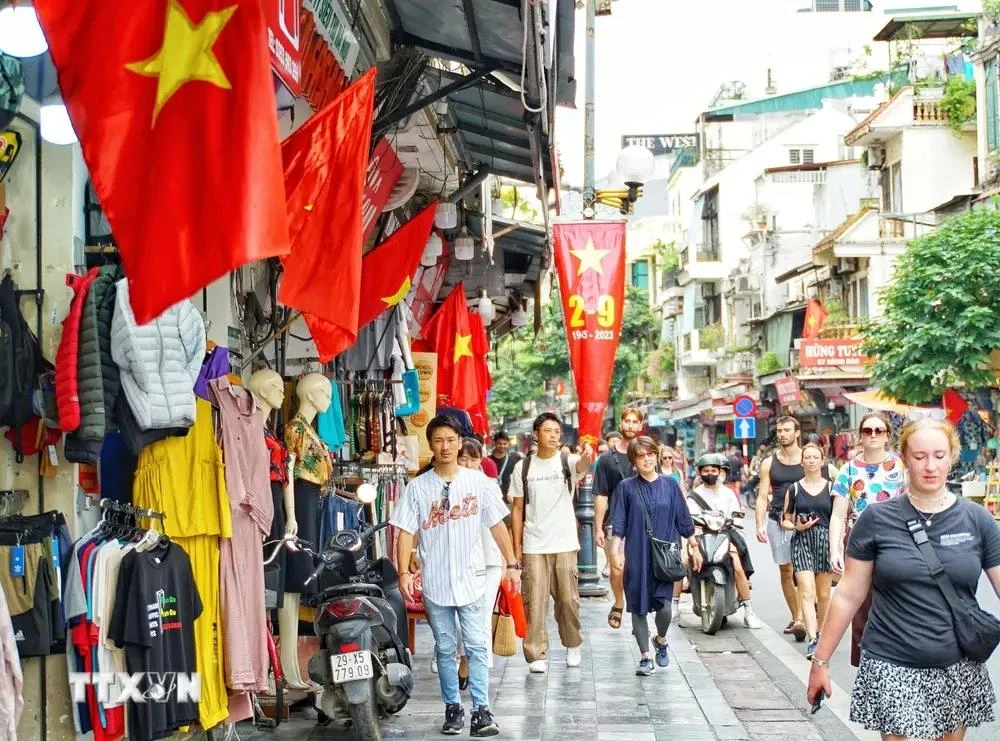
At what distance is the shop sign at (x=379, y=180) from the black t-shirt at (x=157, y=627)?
5104 mm

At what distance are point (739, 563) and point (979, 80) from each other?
87.8ft

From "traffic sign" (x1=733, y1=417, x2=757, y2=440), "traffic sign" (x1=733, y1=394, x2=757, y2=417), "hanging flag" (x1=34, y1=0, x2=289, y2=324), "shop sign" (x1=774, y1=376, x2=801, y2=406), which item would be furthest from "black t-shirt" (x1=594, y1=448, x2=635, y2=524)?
"shop sign" (x1=774, y1=376, x2=801, y2=406)

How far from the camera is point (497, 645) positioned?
9859mm

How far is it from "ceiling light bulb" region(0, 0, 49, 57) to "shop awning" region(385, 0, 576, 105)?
3.58m

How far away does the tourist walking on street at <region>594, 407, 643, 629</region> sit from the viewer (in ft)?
36.2

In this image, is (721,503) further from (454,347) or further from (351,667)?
(351,667)

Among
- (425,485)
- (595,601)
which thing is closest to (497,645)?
(425,485)

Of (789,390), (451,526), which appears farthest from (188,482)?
(789,390)

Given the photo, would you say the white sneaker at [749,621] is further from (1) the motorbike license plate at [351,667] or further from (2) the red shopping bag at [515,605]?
(1) the motorbike license plate at [351,667]

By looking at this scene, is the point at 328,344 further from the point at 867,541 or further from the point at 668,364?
the point at 668,364

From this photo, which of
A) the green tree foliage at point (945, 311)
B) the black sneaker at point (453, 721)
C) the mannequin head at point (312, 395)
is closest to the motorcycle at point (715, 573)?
the mannequin head at point (312, 395)

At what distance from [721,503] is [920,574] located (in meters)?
8.15

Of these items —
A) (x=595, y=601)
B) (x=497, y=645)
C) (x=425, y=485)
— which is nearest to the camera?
(x=425, y=485)

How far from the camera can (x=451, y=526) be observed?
332 inches
